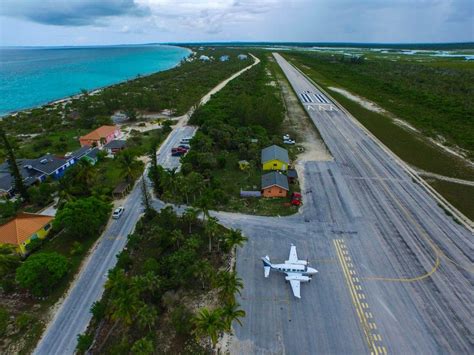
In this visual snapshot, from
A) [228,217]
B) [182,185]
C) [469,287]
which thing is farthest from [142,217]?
[469,287]

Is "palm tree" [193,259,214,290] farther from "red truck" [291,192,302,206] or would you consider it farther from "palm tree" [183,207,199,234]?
"red truck" [291,192,302,206]

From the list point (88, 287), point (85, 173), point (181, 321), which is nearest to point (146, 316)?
point (181, 321)

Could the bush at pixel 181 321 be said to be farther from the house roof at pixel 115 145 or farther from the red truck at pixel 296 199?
the house roof at pixel 115 145

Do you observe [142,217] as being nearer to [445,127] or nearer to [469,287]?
[469,287]

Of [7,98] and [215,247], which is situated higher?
[215,247]

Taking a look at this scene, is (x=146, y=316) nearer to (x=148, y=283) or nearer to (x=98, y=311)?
(x=148, y=283)

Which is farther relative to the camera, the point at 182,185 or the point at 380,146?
the point at 380,146

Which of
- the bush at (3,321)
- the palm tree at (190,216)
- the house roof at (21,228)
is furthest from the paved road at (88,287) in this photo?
the house roof at (21,228)
